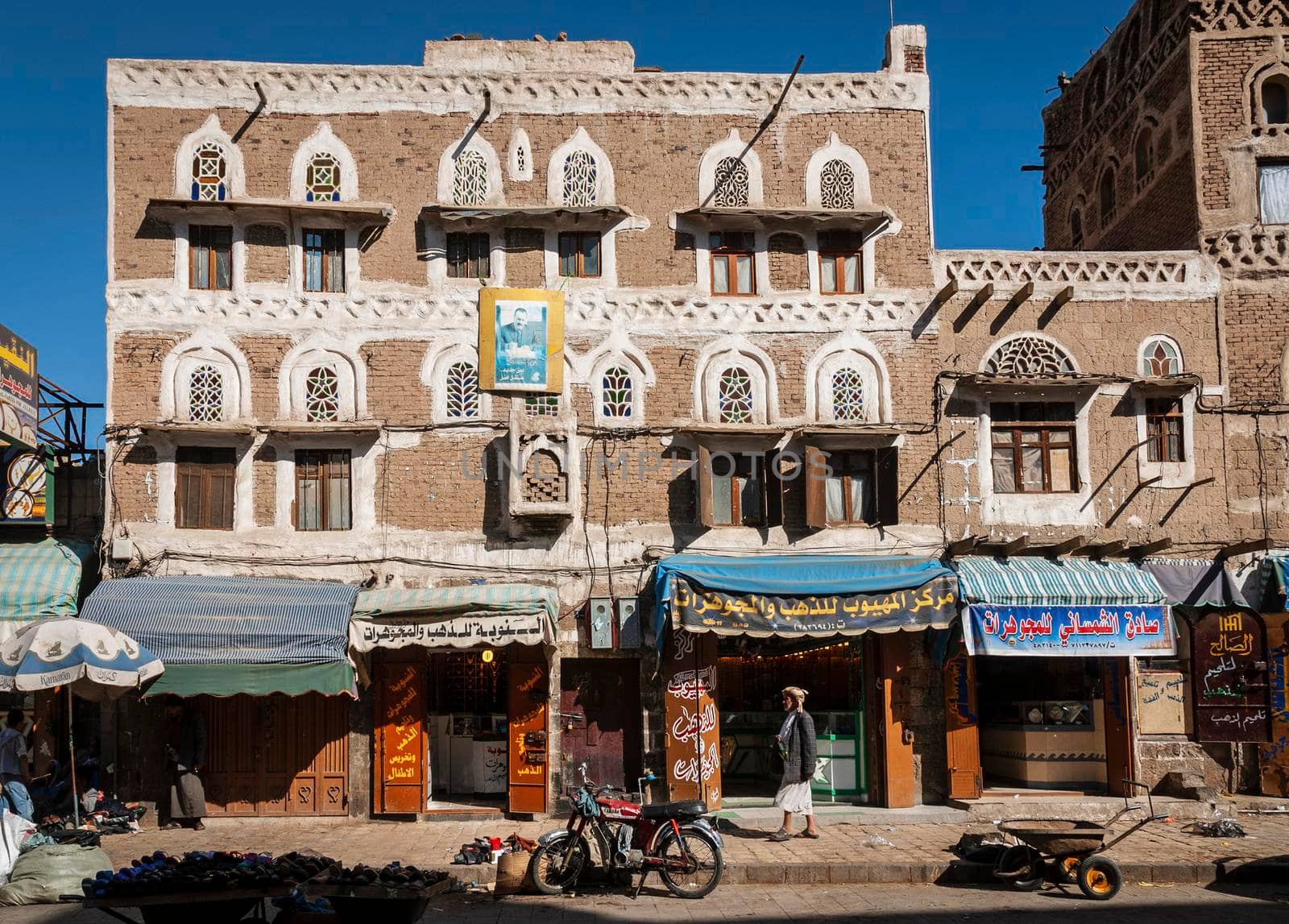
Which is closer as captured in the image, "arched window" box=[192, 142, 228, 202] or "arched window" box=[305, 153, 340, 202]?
"arched window" box=[192, 142, 228, 202]

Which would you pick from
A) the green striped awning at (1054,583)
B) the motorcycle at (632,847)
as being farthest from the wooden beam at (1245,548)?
the motorcycle at (632,847)

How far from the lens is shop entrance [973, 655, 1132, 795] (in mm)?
17484

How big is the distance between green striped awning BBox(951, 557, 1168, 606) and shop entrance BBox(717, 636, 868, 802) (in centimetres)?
202

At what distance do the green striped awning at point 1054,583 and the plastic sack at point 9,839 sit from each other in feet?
36.9

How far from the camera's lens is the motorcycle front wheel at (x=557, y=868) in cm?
1211

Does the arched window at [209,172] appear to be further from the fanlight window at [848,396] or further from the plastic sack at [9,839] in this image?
the fanlight window at [848,396]

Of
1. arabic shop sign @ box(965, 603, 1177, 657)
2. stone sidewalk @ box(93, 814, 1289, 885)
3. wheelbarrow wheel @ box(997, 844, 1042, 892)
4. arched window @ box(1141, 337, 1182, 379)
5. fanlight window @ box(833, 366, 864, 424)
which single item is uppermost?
arched window @ box(1141, 337, 1182, 379)

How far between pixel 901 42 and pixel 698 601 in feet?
29.2

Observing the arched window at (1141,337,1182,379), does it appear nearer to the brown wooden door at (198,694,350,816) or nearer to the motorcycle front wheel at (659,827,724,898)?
the motorcycle front wheel at (659,827,724,898)

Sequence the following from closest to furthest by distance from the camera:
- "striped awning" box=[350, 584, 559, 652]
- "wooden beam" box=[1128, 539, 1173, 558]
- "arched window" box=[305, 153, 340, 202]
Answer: "striped awning" box=[350, 584, 559, 652]
"wooden beam" box=[1128, 539, 1173, 558]
"arched window" box=[305, 153, 340, 202]

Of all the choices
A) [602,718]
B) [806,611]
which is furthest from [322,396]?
[806,611]

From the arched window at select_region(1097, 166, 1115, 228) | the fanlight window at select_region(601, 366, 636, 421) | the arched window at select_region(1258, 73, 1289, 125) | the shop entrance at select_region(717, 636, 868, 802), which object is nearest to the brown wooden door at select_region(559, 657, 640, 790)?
the shop entrance at select_region(717, 636, 868, 802)

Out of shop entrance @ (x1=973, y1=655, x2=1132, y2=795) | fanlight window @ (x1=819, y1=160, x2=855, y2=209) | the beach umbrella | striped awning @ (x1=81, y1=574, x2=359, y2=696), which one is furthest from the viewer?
fanlight window @ (x1=819, y1=160, x2=855, y2=209)

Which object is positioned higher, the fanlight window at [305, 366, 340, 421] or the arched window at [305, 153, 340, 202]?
the arched window at [305, 153, 340, 202]
